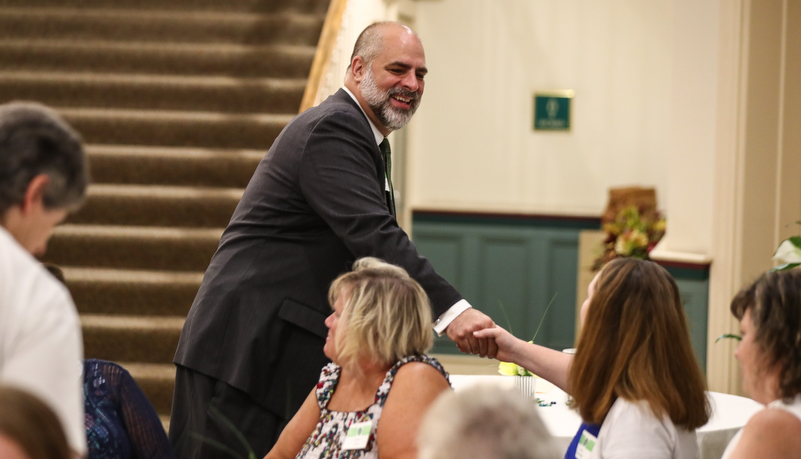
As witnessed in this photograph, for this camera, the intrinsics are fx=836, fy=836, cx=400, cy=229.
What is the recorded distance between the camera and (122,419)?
203cm

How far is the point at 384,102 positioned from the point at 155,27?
347 cm

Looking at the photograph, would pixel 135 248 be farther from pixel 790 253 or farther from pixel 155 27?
pixel 790 253

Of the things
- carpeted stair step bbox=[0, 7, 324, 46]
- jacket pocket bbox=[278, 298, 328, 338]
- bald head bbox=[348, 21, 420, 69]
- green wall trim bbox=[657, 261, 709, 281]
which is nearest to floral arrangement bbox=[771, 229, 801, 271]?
bald head bbox=[348, 21, 420, 69]

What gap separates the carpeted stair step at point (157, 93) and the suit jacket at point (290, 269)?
8.86 feet

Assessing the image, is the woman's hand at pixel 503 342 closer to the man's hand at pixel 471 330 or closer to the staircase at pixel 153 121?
the man's hand at pixel 471 330

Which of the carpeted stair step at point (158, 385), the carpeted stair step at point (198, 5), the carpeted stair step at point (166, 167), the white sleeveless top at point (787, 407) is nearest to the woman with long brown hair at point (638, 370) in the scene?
the white sleeveless top at point (787, 407)

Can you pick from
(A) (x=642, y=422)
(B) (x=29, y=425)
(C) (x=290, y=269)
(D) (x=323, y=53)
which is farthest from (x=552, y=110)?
(B) (x=29, y=425)

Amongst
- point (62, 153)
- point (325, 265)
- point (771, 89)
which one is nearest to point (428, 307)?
point (325, 265)

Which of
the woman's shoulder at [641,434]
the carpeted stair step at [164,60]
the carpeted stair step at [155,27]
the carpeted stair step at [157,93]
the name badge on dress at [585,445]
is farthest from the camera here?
the carpeted stair step at [155,27]

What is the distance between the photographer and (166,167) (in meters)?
4.44

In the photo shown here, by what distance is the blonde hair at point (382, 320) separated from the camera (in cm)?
179

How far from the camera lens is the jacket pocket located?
6.66ft

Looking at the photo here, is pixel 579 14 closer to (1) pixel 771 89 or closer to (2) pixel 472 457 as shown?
(1) pixel 771 89

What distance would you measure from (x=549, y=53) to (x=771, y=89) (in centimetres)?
259
